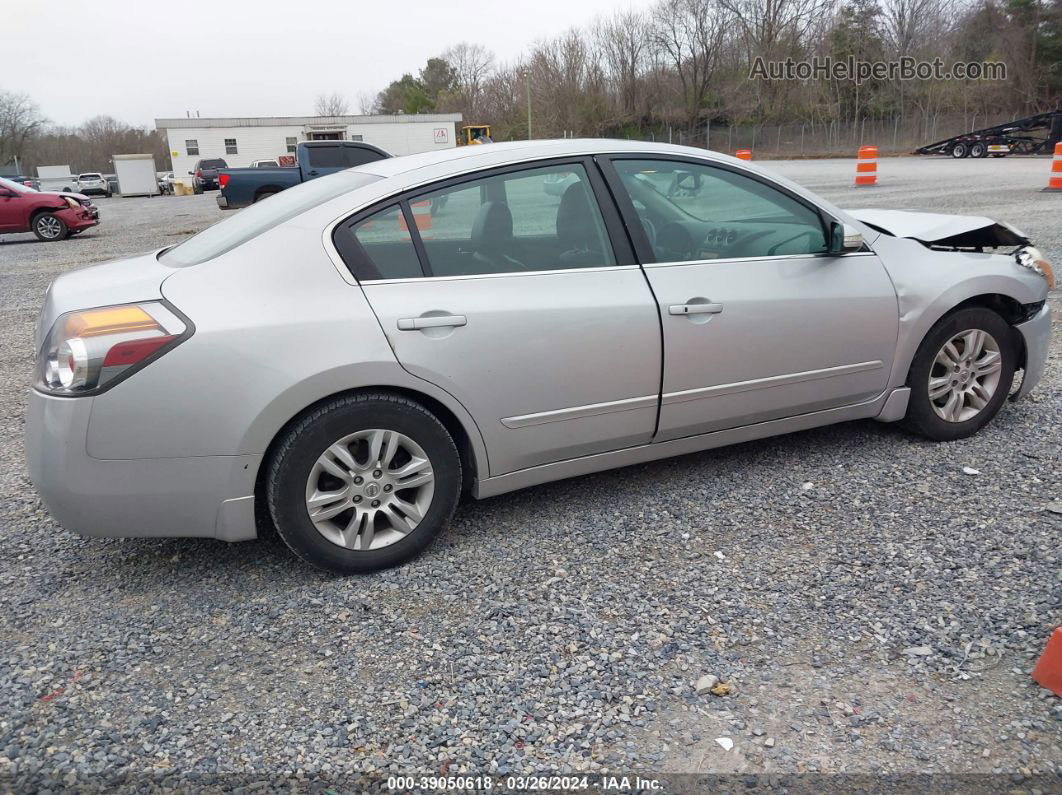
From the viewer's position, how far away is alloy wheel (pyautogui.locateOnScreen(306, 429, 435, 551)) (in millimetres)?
2992

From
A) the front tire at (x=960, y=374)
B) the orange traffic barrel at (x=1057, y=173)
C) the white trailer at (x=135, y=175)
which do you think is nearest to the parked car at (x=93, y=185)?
the white trailer at (x=135, y=175)

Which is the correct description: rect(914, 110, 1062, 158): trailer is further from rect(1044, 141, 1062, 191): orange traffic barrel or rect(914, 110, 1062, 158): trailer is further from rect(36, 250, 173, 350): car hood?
rect(36, 250, 173, 350): car hood

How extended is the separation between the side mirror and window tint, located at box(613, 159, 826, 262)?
48 millimetres

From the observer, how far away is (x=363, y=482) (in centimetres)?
305

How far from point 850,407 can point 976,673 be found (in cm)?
177

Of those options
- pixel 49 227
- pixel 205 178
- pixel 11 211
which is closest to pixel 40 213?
pixel 49 227

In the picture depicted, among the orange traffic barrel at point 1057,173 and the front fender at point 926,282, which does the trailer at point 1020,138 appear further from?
the front fender at point 926,282

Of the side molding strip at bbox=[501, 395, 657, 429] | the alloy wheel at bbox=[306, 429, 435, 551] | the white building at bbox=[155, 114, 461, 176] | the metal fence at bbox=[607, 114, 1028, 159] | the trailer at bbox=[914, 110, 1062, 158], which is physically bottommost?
the alloy wheel at bbox=[306, 429, 435, 551]

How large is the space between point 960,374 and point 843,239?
1056mm

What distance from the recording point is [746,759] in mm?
2174

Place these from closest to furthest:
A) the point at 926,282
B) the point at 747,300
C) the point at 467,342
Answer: the point at 467,342, the point at 747,300, the point at 926,282

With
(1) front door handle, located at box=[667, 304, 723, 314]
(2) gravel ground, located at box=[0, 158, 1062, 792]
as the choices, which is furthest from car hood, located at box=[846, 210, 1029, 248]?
(1) front door handle, located at box=[667, 304, 723, 314]

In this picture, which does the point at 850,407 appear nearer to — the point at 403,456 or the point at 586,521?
the point at 586,521

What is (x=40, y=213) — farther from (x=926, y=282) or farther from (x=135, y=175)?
(x=135, y=175)
